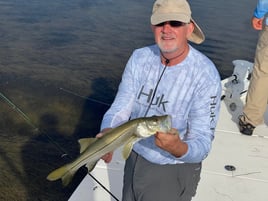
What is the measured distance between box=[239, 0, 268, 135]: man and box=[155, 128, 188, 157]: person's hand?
345 cm

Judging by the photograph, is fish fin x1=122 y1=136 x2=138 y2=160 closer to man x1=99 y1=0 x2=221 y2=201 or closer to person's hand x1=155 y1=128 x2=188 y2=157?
person's hand x1=155 y1=128 x2=188 y2=157

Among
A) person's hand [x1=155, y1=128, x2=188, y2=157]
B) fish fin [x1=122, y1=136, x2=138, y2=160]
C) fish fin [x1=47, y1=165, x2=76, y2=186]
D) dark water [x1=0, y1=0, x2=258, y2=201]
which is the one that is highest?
person's hand [x1=155, y1=128, x2=188, y2=157]

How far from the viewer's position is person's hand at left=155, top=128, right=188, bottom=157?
2.87m

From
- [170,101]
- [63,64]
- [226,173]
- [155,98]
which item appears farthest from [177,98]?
[63,64]

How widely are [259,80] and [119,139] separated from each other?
12.1 ft

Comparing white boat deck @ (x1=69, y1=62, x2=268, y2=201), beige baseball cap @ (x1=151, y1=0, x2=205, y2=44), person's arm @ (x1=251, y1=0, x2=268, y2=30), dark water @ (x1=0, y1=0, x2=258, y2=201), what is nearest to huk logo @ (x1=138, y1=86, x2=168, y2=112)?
beige baseball cap @ (x1=151, y1=0, x2=205, y2=44)

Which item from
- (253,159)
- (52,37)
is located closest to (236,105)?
(253,159)

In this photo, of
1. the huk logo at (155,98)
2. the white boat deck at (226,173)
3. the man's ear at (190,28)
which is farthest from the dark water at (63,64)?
the man's ear at (190,28)

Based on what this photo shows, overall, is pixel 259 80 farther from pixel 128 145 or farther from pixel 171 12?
pixel 128 145

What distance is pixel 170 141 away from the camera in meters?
2.89

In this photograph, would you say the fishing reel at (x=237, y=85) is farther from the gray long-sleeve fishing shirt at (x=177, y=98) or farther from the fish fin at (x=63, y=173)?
the fish fin at (x=63, y=173)

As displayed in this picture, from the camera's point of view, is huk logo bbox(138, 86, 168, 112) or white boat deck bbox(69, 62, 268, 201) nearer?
huk logo bbox(138, 86, 168, 112)

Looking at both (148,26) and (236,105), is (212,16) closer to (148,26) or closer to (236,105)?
(148,26)

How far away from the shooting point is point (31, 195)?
6203 mm
